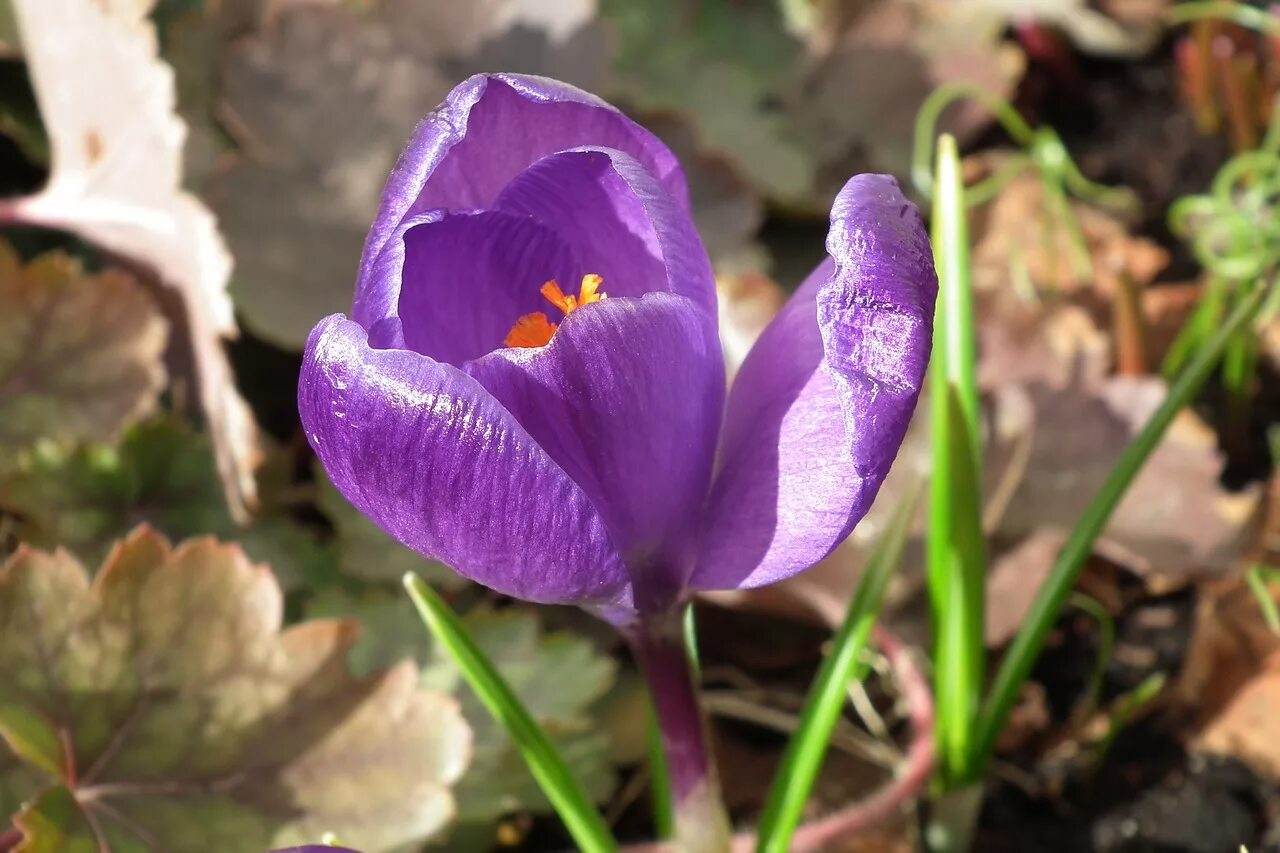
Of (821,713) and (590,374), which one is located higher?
(590,374)

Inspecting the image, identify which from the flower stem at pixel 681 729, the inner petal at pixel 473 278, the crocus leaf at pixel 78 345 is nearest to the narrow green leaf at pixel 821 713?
the flower stem at pixel 681 729

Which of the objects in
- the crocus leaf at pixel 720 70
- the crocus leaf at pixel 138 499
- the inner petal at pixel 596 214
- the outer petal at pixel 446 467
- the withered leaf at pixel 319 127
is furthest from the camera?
the crocus leaf at pixel 720 70

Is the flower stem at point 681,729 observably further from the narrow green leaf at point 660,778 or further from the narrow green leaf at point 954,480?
the narrow green leaf at point 954,480

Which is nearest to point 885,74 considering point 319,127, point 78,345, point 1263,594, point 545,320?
point 319,127

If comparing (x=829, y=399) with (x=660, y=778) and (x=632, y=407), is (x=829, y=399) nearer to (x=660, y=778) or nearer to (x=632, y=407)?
(x=632, y=407)

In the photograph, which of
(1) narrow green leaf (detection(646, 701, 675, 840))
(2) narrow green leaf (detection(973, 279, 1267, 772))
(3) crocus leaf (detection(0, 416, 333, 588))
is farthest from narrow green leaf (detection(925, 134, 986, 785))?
(3) crocus leaf (detection(0, 416, 333, 588))

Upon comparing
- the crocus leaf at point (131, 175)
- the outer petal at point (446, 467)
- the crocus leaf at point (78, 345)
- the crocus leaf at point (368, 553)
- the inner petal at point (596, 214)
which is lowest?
the crocus leaf at point (368, 553)

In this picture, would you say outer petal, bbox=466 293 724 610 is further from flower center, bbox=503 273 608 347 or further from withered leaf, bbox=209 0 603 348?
withered leaf, bbox=209 0 603 348
